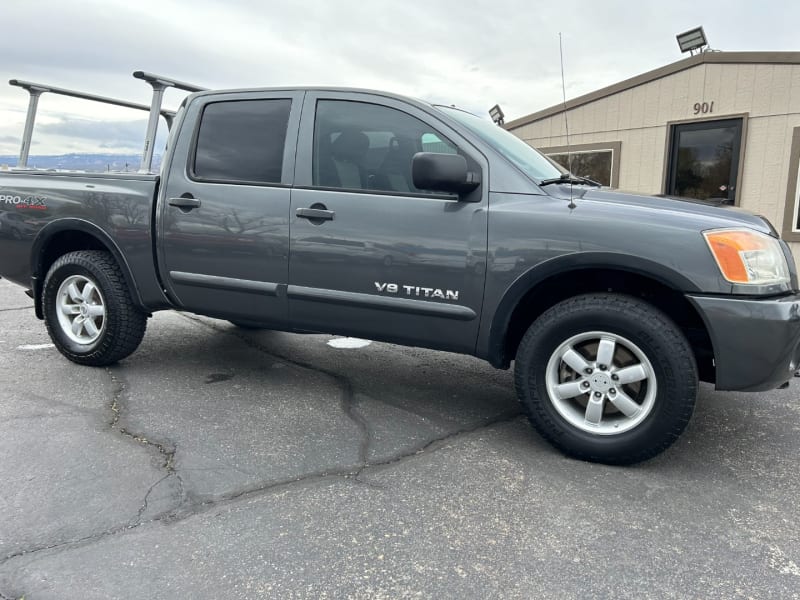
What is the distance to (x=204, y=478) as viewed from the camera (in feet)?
9.30

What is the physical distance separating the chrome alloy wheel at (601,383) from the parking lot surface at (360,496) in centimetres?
24

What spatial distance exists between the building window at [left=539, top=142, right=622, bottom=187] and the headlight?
6728 millimetres

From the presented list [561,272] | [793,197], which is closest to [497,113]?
[793,197]

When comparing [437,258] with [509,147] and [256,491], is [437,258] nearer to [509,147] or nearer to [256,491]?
[509,147]

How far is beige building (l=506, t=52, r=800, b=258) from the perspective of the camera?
25.9 feet

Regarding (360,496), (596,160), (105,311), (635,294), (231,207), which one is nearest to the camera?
(360,496)

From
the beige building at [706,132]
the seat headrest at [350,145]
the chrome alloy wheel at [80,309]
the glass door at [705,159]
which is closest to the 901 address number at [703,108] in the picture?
the beige building at [706,132]

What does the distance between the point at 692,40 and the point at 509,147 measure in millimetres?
6484

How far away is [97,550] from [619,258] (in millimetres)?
2443

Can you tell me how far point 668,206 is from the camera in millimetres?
3049

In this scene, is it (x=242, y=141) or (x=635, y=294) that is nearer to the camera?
A: (x=635, y=294)

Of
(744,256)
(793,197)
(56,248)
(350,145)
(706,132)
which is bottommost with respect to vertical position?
(56,248)

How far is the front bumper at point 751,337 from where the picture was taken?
2727mm

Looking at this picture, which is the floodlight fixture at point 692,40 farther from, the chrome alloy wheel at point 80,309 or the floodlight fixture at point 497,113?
the chrome alloy wheel at point 80,309
